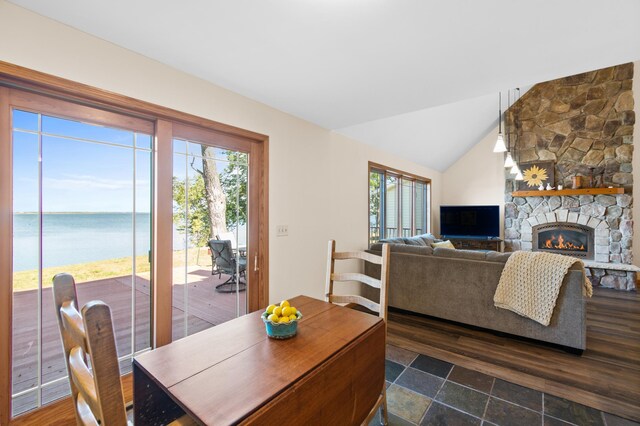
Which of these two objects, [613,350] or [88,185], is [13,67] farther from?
[613,350]

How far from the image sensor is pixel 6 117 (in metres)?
1.42

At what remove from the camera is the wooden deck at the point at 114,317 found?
1.57 metres

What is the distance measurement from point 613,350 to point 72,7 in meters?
4.67

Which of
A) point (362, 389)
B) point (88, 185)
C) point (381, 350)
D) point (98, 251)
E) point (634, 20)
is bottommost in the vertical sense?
point (362, 389)

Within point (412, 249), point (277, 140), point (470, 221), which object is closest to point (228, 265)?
point (277, 140)

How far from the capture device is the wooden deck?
1571mm

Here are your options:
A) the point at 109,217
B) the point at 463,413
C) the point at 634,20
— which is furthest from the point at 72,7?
the point at 463,413

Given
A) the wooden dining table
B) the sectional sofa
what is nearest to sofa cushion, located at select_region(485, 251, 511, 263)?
the sectional sofa

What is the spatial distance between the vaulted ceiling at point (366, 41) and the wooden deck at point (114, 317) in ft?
4.98

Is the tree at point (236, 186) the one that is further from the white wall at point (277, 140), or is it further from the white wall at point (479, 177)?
the white wall at point (479, 177)

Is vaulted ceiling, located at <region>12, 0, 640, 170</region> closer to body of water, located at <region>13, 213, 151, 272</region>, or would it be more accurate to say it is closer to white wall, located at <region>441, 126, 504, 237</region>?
body of water, located at <region>13, 213, 151, 272</region>

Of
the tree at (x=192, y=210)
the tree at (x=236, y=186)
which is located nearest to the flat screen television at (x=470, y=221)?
the tree at (x=236, y=186)

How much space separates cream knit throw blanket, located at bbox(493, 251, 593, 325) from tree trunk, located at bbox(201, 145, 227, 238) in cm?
270

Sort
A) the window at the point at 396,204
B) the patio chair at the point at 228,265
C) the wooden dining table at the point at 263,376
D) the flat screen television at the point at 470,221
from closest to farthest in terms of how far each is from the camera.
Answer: the wooden dining table at the point at 263,376 < the patio chair at the point at 228,265 < the window at the point at 396,204 < the flat screen television at the point at 470,221
